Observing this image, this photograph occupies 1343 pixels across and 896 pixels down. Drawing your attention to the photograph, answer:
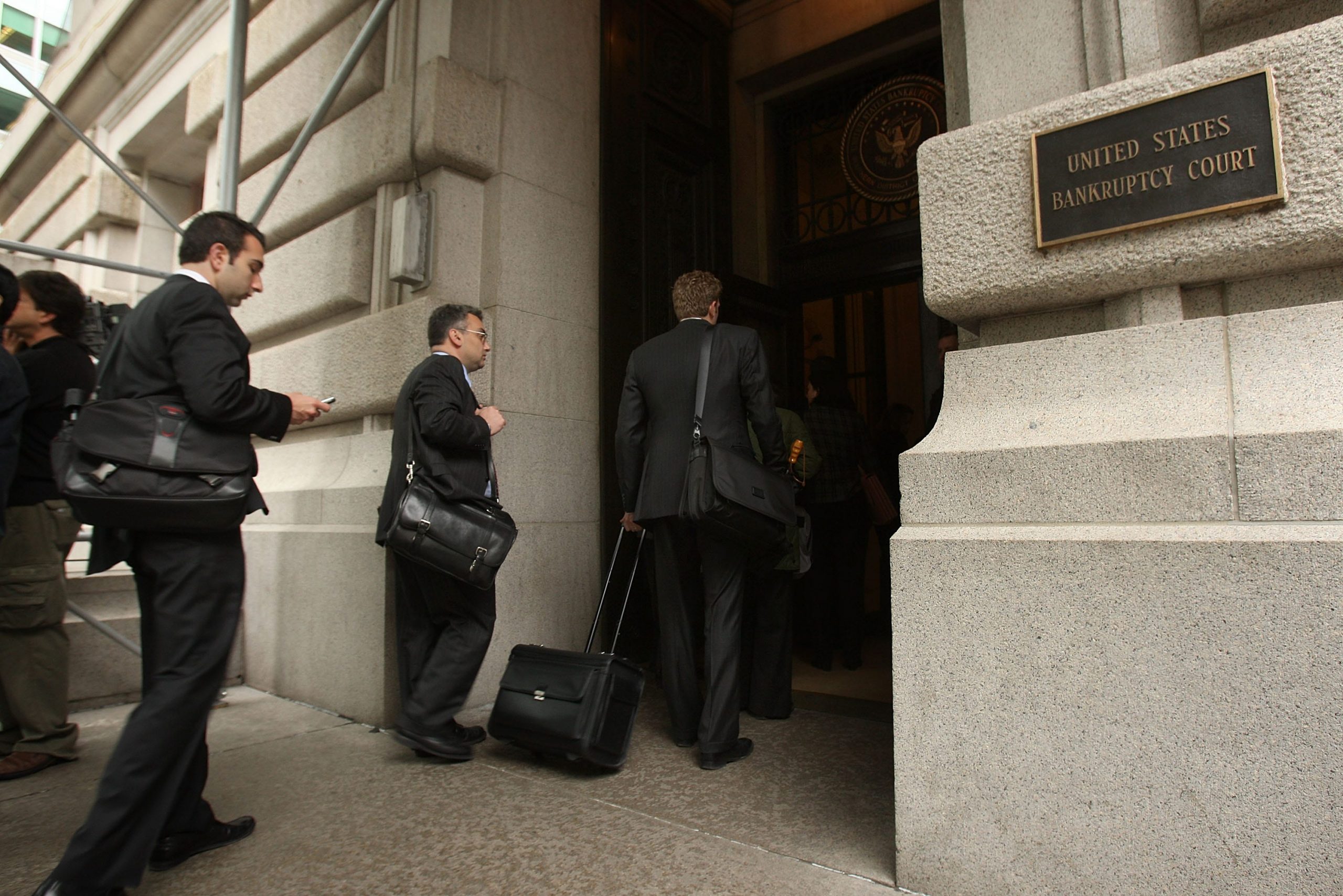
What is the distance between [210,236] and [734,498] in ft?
6.93

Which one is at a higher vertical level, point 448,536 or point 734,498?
point 734,498

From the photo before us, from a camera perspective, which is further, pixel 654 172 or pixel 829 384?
pixel 654 172

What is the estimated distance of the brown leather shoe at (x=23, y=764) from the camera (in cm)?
347

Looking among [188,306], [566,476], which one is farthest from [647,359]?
[188,306]

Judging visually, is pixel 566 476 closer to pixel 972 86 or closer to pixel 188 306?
pixel 188 306

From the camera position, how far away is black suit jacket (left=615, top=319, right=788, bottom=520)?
3.60 meters

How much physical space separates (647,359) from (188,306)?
192 cm

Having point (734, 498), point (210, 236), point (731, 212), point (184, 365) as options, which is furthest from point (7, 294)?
point (731, 212)

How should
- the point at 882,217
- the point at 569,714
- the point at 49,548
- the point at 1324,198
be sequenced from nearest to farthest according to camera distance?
the point at 1324,198 < the point at 569,714 < the point at 49,548 < the point at 882,217

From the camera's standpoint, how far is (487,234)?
4.61m

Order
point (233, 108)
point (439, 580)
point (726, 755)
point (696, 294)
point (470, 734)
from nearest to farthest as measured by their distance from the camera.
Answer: point (726, 755), point (439, 580), point (470, 734), point (696, 294), point (233, 108)

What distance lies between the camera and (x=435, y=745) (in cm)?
345

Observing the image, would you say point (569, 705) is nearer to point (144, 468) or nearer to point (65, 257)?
point (144, 468)

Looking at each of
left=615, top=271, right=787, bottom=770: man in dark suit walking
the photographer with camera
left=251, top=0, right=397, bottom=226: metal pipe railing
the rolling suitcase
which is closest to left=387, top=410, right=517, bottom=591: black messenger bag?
the rolling suitcase
